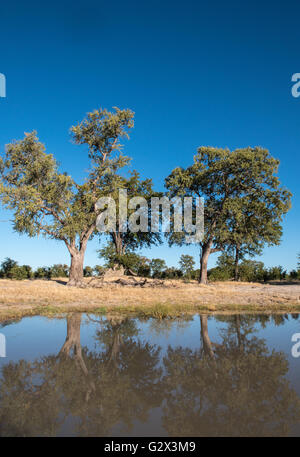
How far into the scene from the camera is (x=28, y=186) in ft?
81.3

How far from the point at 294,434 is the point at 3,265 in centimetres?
4210

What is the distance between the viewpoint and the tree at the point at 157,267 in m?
41.6

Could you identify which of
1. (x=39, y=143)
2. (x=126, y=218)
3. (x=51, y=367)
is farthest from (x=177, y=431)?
(x=126, y=218)

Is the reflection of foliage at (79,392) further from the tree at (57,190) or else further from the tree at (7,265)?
the tree at (7,265)

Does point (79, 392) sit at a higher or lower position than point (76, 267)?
lower

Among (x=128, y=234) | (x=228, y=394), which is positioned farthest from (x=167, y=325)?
(x=128, y=234)

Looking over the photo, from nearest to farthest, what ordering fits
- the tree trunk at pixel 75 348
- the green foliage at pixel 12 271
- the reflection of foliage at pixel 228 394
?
1. the reflection of foliage at pixel 228 394
2. the tree trunk at pixel 75 348
3. the green foliage at pixel 12 271

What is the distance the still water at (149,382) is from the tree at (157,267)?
34.0 m

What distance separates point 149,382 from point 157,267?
124ft

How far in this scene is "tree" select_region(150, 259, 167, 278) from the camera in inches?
1638

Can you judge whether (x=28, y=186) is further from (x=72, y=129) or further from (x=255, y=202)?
(x=255, y=202)

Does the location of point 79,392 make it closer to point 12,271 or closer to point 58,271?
point 12,271

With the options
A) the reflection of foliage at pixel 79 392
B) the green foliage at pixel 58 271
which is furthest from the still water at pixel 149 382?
the green foliage at pixel 58 271

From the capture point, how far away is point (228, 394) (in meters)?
3.73
